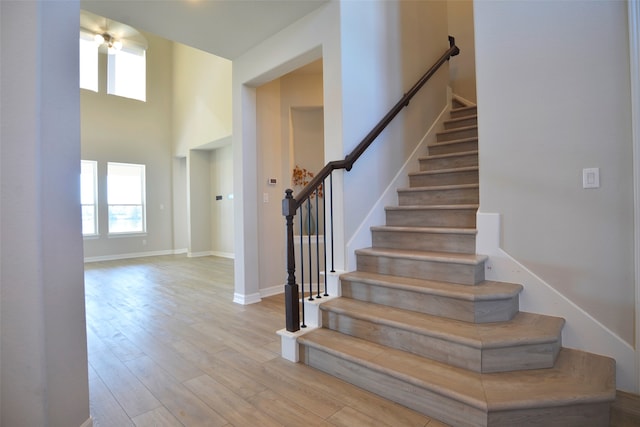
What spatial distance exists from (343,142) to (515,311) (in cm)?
170

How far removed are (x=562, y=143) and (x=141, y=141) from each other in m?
8.40

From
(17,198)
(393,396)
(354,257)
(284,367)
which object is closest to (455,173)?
(354,257)

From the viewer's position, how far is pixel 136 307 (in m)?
3.43

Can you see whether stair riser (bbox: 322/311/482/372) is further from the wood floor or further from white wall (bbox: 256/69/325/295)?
white wall (bbox: 256/69/325/295)

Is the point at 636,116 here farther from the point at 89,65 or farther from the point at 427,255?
the point at 89,65

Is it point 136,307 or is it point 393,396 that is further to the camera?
point 136,307

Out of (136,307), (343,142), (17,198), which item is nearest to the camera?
(17,198)

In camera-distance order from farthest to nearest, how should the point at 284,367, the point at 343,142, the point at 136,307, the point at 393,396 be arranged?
the point at 136,307 → the point at 343,142 → the point at 284,367 → the point at 393,396

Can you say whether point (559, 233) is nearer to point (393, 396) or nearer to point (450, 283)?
point (450, 283)

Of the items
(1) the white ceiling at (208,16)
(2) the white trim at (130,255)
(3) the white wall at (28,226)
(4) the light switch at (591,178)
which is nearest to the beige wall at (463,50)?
(1) the white ceiling at (208,16)

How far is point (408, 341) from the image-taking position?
70.8 inches

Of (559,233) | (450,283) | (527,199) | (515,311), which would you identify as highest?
(527,199)

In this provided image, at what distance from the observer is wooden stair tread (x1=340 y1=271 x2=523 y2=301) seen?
1.77 metres

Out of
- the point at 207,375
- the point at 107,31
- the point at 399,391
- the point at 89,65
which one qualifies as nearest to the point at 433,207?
the point at 399,391
